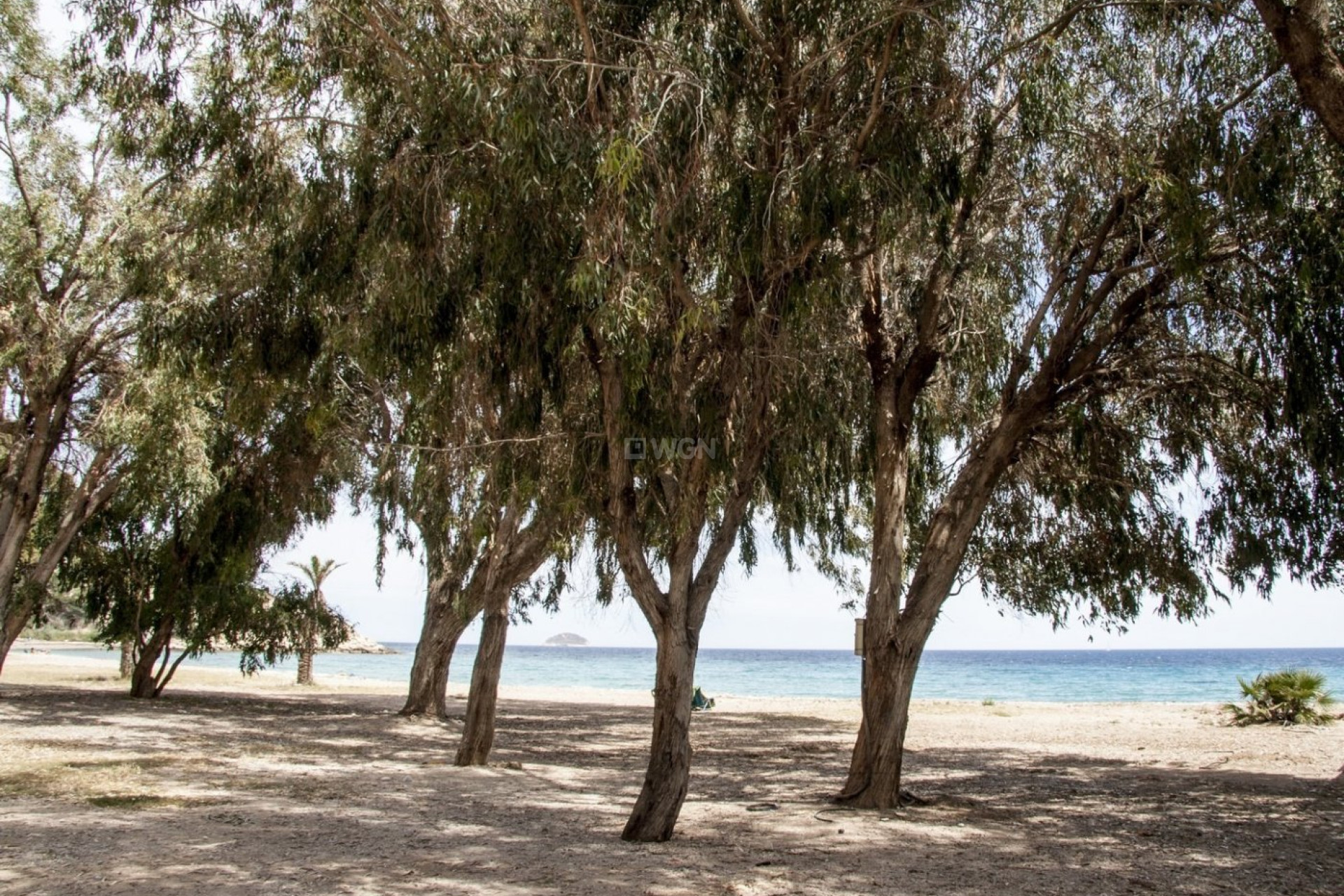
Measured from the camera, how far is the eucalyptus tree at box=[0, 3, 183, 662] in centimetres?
1371

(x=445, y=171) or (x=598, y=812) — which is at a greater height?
(x=445, y=171)

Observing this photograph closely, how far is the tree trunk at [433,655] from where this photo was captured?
1616cm

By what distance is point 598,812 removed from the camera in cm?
859

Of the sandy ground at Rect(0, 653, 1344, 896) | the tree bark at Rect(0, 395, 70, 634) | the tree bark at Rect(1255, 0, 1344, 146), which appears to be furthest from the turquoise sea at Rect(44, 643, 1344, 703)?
the tree bark at Rect(1255, 0, 1344, 146)

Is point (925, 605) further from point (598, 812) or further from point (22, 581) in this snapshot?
point (22, 581)

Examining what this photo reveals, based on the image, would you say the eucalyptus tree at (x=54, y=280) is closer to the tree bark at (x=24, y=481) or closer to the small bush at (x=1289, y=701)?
the tree bark at (x=24, y=481)

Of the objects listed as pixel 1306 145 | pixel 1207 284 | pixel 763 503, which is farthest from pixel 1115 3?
pixel 763 503

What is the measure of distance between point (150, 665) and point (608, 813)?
1312 cm

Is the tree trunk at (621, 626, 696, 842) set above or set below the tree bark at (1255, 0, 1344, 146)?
below

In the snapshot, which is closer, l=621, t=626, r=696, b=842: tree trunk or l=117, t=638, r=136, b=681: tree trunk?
l=621, t=626, r=696, b=842: tree trunk

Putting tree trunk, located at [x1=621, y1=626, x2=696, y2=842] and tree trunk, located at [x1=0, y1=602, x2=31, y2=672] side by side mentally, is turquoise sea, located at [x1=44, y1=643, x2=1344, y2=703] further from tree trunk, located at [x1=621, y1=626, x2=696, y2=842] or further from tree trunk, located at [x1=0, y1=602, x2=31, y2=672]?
tree trunk, located at [x1=621, y1=626, x2=696, y2=842]

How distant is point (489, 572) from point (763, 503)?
2922mm

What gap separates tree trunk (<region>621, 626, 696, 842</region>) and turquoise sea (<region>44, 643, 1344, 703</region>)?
2744 centimetres

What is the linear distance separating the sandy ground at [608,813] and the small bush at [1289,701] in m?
0.61
